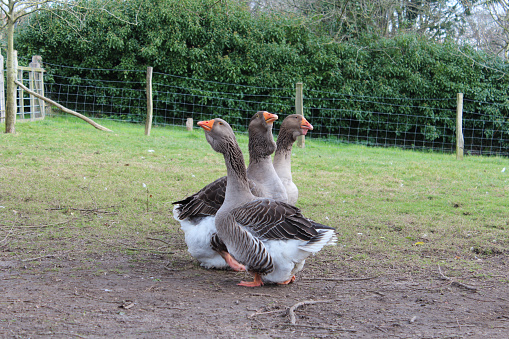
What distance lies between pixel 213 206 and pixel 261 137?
100 cm

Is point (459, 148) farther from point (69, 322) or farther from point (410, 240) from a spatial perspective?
point (69, 322)

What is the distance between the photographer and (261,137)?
5160 mm

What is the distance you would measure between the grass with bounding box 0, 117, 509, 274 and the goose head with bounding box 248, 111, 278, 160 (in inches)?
53.5

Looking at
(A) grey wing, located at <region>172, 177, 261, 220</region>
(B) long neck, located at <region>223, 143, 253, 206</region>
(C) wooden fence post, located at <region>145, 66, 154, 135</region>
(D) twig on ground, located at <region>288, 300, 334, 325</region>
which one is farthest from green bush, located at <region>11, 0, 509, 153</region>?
(D) twig on ground, located at <region>288, 300, 334, 325</region>

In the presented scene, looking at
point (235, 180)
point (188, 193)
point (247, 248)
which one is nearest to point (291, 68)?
point (188, 193)

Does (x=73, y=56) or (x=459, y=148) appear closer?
(x=459, y=148)

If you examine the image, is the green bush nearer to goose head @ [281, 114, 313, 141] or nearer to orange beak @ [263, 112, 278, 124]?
goose head @ [281, 114, 313, 141]

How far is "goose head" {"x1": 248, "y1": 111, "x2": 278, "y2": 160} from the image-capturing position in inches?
200

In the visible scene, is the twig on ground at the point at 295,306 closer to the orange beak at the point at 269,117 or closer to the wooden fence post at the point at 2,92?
the orange beak at the point at 269,117

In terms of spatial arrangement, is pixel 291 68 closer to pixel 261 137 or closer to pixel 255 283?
pixel 261 137

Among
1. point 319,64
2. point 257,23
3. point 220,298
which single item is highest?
point 257,23

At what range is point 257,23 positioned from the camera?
1647 centimetres

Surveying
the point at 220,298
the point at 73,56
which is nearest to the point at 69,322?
the point at 220,298

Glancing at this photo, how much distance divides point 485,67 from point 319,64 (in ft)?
18.5
